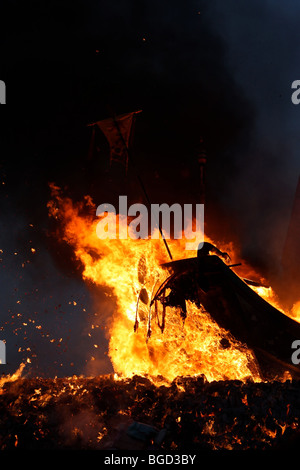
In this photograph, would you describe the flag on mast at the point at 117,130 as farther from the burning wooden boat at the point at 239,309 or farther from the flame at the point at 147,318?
the burning wooden boat at the point at 239,309

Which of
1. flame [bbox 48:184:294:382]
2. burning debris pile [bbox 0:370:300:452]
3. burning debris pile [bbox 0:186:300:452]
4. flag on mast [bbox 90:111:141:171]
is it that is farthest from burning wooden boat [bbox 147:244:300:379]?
flag on mast [bbox 90:111:141:171]

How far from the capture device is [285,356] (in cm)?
777

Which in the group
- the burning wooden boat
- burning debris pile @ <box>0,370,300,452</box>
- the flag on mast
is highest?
the flag on mast

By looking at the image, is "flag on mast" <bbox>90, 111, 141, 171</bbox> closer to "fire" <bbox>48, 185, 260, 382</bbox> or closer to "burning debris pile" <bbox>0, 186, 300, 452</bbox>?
"fire" <bbox>48, 185, 260, 382</bbox>

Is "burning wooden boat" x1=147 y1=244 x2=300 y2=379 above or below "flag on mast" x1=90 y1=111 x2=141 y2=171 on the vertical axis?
below

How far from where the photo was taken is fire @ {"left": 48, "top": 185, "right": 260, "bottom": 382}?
901 centimetres

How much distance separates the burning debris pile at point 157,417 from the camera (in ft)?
17.3

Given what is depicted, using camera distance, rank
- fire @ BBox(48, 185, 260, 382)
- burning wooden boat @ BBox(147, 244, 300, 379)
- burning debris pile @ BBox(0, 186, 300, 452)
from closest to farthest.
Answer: burning debris pile @ BBox(0, 186, 300, 452) → burning wooden boat @ BBox(147, 244, 300, 379) → fire @ BBox(48, 185, 260, 382)

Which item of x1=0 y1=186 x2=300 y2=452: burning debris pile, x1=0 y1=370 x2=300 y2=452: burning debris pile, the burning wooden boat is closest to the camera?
x1=0 y1=370 x2=300 y2=452: burning debris pile

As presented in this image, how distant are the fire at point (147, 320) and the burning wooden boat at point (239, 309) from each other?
16.3 inches

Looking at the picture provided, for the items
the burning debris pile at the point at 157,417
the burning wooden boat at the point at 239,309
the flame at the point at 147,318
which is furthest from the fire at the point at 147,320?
the burning debris pile at the point at 157,417

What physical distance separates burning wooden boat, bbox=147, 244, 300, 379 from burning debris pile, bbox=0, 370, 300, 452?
1694mm

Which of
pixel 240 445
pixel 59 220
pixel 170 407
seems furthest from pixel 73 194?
pixel 240 445

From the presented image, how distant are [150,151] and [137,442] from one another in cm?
1458
